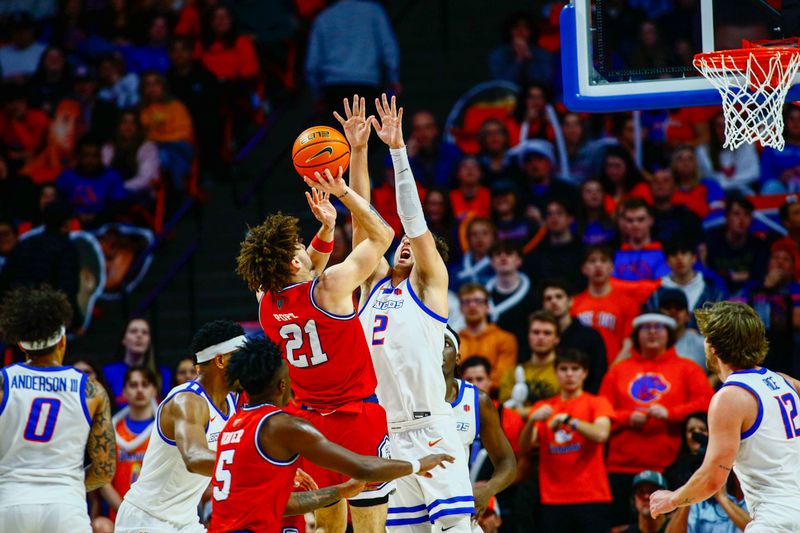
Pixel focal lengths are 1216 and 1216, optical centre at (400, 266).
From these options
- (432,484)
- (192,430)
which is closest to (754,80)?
(432,484)

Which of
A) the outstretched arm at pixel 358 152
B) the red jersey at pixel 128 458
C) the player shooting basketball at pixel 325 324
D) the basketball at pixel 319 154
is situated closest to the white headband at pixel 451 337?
the outstretched arm at pixel 358 152

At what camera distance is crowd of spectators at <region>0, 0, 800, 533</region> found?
9.51 meters

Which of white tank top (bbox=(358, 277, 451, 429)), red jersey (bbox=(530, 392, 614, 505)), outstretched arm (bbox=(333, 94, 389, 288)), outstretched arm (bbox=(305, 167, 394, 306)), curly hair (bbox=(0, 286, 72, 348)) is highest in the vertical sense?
outstretched arm (bbox=(333, 94, 389, 288))

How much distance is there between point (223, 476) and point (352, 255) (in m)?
1.65

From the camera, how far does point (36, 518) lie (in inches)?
271

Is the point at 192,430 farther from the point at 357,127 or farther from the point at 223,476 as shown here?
the point at 357,127

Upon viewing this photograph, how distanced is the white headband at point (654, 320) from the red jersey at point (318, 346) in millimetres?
3539

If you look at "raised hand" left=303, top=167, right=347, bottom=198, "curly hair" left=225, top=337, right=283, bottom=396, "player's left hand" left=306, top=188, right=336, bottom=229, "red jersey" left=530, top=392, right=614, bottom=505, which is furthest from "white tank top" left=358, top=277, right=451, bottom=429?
"red jersey" left=530, top=392, right=614, bottom=505

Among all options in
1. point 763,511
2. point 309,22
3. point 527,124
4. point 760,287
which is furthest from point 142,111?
point 763,511

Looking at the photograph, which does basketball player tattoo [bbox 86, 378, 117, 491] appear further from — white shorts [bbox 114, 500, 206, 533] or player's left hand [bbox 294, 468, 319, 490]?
player's left hand [bbox 294, 468, 319, 490]

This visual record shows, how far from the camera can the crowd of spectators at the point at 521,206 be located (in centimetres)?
951

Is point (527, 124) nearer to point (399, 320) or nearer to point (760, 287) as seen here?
point (760, 287)

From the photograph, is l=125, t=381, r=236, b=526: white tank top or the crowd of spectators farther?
the crowd of spectators

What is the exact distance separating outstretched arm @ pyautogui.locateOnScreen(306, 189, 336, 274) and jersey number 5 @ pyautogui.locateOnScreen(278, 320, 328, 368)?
0.83 meters
